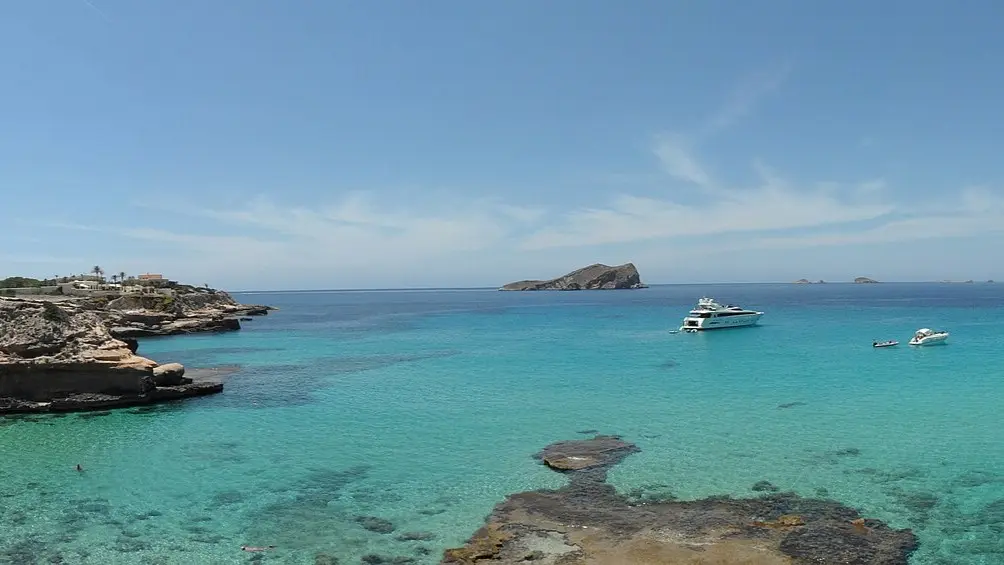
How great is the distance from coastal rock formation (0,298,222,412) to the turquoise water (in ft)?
5.99

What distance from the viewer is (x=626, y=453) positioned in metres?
21.0

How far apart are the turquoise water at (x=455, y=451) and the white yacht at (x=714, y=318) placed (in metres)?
25.8

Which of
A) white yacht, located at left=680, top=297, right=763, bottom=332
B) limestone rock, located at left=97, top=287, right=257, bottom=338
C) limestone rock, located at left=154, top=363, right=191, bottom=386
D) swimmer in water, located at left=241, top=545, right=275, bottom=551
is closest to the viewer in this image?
swimmer in water, located at left=241, top=545, right=275, bottom=551

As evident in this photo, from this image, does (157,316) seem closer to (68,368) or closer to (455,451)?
(68,368)

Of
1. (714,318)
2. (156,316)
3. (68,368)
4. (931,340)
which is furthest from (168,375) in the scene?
(714,318)

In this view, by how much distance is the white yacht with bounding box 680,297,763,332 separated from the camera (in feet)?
234

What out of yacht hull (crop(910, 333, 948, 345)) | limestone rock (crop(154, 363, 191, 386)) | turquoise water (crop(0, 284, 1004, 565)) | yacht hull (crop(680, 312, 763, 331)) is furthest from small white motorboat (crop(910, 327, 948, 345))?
limestone rock (crop(154, 363, 191, 386))

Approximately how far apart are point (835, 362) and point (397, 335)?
156 feet

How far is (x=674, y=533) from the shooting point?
14188 mm

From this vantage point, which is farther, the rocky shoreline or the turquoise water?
the rocky shoreline

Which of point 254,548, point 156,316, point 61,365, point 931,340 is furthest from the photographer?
point 156,316

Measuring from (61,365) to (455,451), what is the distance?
66.9ft

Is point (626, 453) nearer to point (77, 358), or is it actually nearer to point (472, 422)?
point (472, 422)

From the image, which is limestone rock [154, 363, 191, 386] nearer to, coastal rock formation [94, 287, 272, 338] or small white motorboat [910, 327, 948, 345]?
coastal rock formation [94, 287, 272, 338]
